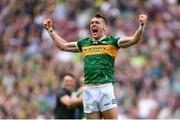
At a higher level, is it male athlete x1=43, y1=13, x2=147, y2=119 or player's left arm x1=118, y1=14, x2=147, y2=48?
player's left arm x1=118, y1=14, x2=147, y2=48

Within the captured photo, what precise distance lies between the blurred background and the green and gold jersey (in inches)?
268

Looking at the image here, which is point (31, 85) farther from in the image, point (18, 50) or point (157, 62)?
point (157, 62)

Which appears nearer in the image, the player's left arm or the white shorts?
the player's left arm

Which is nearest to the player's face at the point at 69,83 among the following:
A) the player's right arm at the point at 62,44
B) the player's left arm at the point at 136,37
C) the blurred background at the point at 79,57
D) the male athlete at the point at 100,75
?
the player's right arm at the point at 62,44

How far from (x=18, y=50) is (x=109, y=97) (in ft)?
32.7

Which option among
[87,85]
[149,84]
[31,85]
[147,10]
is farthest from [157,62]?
[87,85]

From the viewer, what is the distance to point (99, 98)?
30.2 ft

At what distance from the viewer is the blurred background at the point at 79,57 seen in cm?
1628

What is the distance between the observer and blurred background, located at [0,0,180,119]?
16.3 m

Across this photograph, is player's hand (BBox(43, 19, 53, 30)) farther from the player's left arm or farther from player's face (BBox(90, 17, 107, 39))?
the player's left arm

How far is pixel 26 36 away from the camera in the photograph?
62.9 ft

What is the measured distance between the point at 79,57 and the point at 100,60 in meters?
8.27

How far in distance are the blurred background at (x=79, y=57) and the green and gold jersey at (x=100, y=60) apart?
680 cm

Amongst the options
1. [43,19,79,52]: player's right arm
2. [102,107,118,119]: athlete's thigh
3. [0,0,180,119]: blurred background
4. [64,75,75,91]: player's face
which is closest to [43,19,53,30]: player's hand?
[43,19,79,52]: player's right arm
